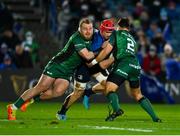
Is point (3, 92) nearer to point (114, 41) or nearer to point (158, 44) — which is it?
point (158, 44)

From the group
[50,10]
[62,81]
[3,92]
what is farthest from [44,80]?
[50,10]

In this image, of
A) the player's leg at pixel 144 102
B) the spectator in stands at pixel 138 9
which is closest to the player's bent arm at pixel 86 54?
the player's leg at pixel 144 102

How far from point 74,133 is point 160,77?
13.4 m

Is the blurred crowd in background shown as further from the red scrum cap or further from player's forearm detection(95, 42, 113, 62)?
player's forearm detection(95, 42, 113, 62)

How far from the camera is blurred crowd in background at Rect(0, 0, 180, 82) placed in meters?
27.5

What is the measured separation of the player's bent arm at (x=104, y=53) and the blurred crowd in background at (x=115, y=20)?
9.71m

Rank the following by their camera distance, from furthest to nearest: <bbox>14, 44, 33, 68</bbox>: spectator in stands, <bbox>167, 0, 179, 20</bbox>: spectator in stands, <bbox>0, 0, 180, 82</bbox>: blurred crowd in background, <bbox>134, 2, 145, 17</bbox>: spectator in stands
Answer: <bbox>167, 0, 179, 20</bbox>: spectator in stands, <bbox>134, 2, 145, 17</bbox>: spectator in stands, <bbox>0, 0, 180, 82</bbox>: blurred crowd in background, <bbox>14, 44, 33, 68</bbox>: spectator in stands

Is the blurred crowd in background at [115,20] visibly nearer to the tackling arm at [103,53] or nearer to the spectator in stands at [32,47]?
the spectator in stands at [32,47]

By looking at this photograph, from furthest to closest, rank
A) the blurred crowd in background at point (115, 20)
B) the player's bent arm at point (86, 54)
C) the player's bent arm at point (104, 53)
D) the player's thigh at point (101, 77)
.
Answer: the blurred crowd in background at point (115, 20) < the player's thigh at point (101, 77) < the player's bent arm at point (86, 54) < the player's bent arm at point (104, 53)

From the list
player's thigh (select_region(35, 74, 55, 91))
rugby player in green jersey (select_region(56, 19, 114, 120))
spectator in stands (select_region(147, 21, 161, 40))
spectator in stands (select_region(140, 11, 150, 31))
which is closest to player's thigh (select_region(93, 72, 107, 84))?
rugby player in green jersey (select_region(56, 19, 114, 120))

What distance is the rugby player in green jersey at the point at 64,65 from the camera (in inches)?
674

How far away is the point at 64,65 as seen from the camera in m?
17.5

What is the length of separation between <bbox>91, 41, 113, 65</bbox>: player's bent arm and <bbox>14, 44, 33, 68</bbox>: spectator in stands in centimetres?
1023

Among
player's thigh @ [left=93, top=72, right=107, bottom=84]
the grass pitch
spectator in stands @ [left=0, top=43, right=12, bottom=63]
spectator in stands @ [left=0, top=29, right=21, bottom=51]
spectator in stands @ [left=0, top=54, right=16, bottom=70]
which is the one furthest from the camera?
spectator in stands @ [left=0, top=29, right=21, bottom=51]
